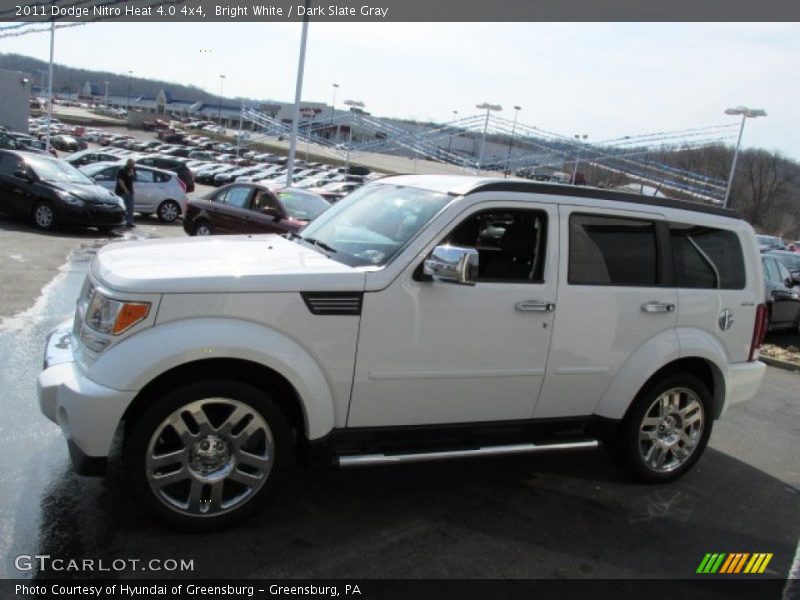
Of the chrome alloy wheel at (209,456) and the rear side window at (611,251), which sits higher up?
the rear side window at (611,251)

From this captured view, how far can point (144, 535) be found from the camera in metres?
3.33

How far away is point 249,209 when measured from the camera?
40.4ft

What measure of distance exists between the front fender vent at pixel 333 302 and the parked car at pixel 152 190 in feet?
51.5

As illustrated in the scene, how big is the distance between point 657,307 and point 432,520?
2019 millimetres

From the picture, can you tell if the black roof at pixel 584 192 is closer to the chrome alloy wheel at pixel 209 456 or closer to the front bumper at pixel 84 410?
the chrome alloy wheel at pixel 209 456

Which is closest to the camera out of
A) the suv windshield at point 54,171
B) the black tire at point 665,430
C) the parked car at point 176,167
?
the black tire at point 665,430

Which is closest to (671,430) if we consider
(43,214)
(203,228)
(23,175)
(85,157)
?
(203,228)

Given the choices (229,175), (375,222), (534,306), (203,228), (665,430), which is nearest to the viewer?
(534,306)

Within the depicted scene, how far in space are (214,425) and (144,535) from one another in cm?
64

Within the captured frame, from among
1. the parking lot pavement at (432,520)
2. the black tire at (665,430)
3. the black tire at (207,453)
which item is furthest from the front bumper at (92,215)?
the black tire at (665,430)

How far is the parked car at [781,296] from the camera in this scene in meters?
11.5

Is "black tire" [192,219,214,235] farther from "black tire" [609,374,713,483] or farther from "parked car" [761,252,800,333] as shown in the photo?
"parked car" [761,252,800,333]

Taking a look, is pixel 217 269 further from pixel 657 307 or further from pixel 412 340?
pixel 657 307

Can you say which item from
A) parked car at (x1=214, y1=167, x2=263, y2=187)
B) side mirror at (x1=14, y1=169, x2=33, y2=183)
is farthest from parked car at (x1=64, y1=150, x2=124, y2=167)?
parked car at (x1=214, y1=167, x2=263, y2=187)
